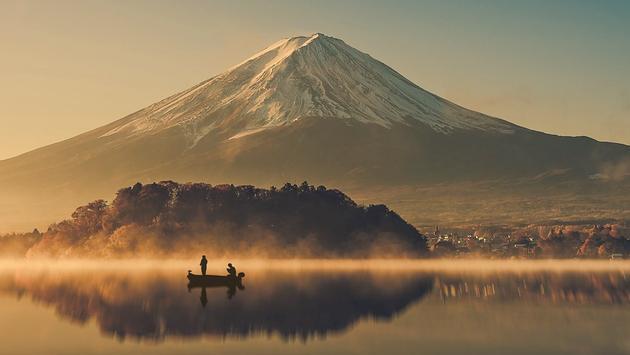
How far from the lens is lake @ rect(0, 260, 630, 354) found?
34062 millimetres

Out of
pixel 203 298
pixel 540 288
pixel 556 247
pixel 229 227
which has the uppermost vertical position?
pixel 229 227

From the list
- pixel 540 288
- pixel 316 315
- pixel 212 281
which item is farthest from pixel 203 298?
pixel 540 288

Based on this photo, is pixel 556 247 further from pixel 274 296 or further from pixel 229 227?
pixel 274 296

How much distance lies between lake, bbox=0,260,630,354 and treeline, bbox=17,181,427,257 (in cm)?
2905

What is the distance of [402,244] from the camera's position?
104 m

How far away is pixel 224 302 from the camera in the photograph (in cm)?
4872

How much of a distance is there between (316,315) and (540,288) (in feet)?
69.5

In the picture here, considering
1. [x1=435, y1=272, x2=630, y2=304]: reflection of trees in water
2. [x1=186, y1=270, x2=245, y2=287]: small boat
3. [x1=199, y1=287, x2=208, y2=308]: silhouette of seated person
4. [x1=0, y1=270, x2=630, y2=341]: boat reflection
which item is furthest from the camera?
[x1=186, y1=270, x2=245, y2=287]: small boat

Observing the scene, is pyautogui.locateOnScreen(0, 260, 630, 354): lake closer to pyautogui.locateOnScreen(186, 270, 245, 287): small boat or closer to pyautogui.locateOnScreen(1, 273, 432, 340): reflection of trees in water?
pyautogui.locateOnScreen(1, 273, 432, 340): reflection of trees in water

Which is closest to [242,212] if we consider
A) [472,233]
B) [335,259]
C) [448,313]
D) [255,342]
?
[335,259]

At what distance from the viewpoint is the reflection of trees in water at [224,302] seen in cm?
3862

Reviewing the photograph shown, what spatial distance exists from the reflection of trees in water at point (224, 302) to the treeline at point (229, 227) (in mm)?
30603

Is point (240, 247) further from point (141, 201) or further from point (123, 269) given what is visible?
point (123, 269)

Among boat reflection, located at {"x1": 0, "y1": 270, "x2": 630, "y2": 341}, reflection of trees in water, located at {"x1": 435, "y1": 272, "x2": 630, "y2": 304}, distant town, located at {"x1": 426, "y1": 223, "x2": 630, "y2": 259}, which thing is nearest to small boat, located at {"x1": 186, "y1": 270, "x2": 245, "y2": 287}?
boat reflection, located at {"x1": 0, "y1": 270, "x2": 630, "y2": 341}
